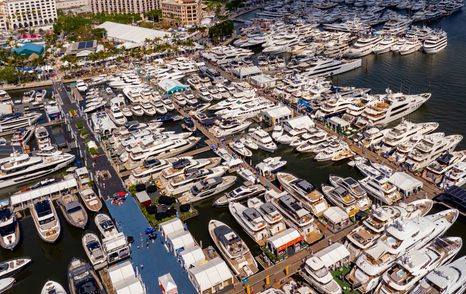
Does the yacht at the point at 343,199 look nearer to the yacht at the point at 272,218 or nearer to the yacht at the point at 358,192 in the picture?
the yacht at the point at 358,192

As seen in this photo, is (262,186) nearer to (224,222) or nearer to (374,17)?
(224,222)

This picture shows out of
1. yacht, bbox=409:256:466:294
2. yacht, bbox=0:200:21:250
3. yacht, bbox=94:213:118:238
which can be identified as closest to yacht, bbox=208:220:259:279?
yacht, bbox=94:213:118:238

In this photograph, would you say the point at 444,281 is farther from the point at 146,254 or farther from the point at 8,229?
the point at 8,229

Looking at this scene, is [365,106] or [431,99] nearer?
[365,106]

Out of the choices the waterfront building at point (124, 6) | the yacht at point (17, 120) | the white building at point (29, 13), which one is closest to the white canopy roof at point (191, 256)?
the yacht at point (17, 120)

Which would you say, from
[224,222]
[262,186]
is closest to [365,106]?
[262,186]

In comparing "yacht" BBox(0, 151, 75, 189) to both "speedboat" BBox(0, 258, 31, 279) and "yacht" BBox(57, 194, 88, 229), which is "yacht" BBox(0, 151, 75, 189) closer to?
"yacht" BBox(57, 194, 88, 229)
